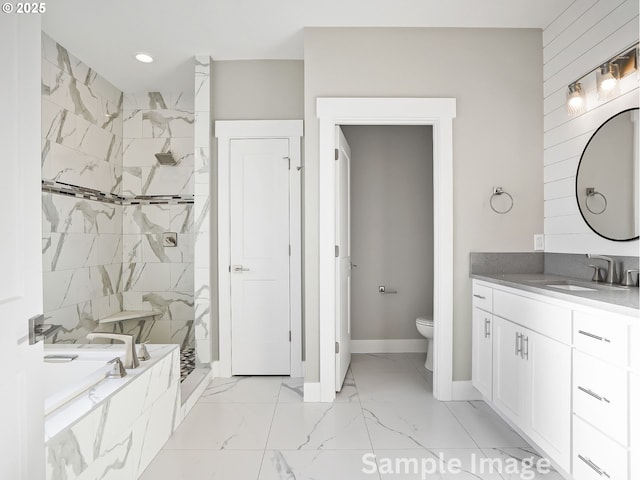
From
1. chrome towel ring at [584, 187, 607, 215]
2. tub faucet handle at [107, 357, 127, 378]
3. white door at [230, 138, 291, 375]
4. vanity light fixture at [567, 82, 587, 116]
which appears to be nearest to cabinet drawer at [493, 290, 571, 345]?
chrome towel ring at [584, 187, 607, 215]

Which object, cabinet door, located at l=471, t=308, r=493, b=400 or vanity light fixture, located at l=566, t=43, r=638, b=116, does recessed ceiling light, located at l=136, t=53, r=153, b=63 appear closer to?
vanity light fixture, located at l=566, t=43, r=638, b=116

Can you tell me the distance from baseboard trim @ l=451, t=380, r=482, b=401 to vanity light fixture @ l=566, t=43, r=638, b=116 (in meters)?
1.98

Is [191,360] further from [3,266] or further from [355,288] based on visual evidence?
[3,266]

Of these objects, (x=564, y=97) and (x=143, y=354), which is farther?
(x=564, y=97)

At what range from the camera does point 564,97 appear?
8.31ft

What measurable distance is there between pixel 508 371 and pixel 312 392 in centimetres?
131

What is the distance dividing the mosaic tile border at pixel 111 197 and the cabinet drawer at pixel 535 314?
10.1ft

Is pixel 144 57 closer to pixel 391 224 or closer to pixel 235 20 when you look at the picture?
pixel 235 20

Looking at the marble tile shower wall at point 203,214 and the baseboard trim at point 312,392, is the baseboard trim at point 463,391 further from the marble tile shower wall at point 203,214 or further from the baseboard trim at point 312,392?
the marble tile shower wall at point 203,214

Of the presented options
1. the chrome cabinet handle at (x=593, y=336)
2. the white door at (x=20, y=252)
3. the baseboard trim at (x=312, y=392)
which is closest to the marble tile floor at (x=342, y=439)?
the baseboard trim at (x=312, y=392)

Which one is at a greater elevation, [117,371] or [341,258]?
[341,258]

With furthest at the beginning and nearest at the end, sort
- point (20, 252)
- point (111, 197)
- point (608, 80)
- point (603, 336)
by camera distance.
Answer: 1. point (111, 197)
2. point (608, 80)
3. point (603, 336)
4. point (20, 252)

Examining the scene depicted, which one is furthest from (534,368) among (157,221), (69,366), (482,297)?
(157,221)

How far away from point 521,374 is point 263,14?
9.07 ft
